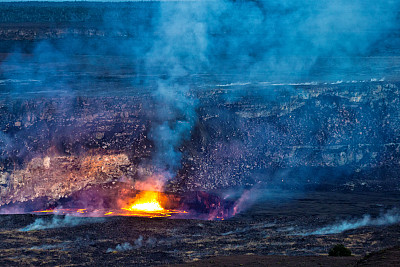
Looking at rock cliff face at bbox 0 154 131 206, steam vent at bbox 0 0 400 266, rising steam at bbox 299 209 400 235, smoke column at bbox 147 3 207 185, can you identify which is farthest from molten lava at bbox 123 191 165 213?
rising steam at bbox 299 209 400 235

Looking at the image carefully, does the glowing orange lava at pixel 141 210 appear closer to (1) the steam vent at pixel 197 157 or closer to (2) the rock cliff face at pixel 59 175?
(1) the steam vent at pixel 197 157

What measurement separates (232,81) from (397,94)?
12.3 metres

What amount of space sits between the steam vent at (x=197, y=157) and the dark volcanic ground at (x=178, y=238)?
0.10 meters

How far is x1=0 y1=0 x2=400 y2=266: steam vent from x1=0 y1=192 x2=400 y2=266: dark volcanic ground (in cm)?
10

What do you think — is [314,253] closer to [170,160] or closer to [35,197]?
[170,160]

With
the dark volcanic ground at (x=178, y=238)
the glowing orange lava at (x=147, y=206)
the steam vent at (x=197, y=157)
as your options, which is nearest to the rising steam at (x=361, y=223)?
the steam vent at (x=197, y=157)

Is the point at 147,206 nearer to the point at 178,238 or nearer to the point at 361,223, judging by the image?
the point at 178,238

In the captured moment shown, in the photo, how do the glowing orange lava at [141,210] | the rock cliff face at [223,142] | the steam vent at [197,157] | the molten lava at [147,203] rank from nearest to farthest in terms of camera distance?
1. the steam vent at [197,157]
2. the glowing orange lava at [141,210]
3. the molten lava at [147,203]
4. the rock cliff face at [223,142]

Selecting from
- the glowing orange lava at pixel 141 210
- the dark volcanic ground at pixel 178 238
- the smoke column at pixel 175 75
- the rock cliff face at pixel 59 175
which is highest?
the smoke column at pixel 175 75

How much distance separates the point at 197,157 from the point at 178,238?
820cm

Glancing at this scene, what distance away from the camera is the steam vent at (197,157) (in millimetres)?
22938

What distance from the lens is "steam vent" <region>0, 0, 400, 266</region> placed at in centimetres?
2294

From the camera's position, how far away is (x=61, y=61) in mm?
49344

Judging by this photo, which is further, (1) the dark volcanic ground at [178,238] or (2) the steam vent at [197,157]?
(2) the steam vent at [197,157]
